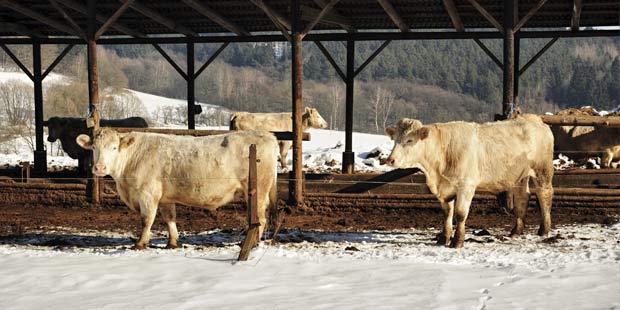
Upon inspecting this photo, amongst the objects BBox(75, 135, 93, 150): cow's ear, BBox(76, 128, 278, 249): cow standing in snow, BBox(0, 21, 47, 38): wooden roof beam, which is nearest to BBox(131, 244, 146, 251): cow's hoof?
BBox(76, 128, 278, 249): cow standing in snow

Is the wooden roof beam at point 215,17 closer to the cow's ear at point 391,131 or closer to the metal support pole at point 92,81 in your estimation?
the metal support pole at point 92,81

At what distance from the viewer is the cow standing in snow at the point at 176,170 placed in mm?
9117

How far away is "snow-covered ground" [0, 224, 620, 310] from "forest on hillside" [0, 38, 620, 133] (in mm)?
59423

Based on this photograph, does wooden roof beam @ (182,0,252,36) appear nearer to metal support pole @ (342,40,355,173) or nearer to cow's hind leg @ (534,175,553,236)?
metal support pole @ (342,40,355,173)

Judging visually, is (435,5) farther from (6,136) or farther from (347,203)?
(6,136)

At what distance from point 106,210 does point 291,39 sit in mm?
4429

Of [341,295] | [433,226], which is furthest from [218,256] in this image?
[433,226]

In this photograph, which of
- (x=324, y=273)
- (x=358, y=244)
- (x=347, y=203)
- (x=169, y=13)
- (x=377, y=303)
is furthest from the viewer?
(x=169, y=13)

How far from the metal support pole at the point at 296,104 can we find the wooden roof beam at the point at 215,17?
2129 mm

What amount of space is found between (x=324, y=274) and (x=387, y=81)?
97497 millimetres

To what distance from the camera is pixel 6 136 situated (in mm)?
54906

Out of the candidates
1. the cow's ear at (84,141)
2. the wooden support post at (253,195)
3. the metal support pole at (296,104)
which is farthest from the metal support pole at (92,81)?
the wooden support post at (253,195)

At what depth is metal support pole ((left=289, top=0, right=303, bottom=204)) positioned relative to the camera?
11938mm

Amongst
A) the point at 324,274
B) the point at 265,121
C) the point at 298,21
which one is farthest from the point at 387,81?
the point at 324,274
